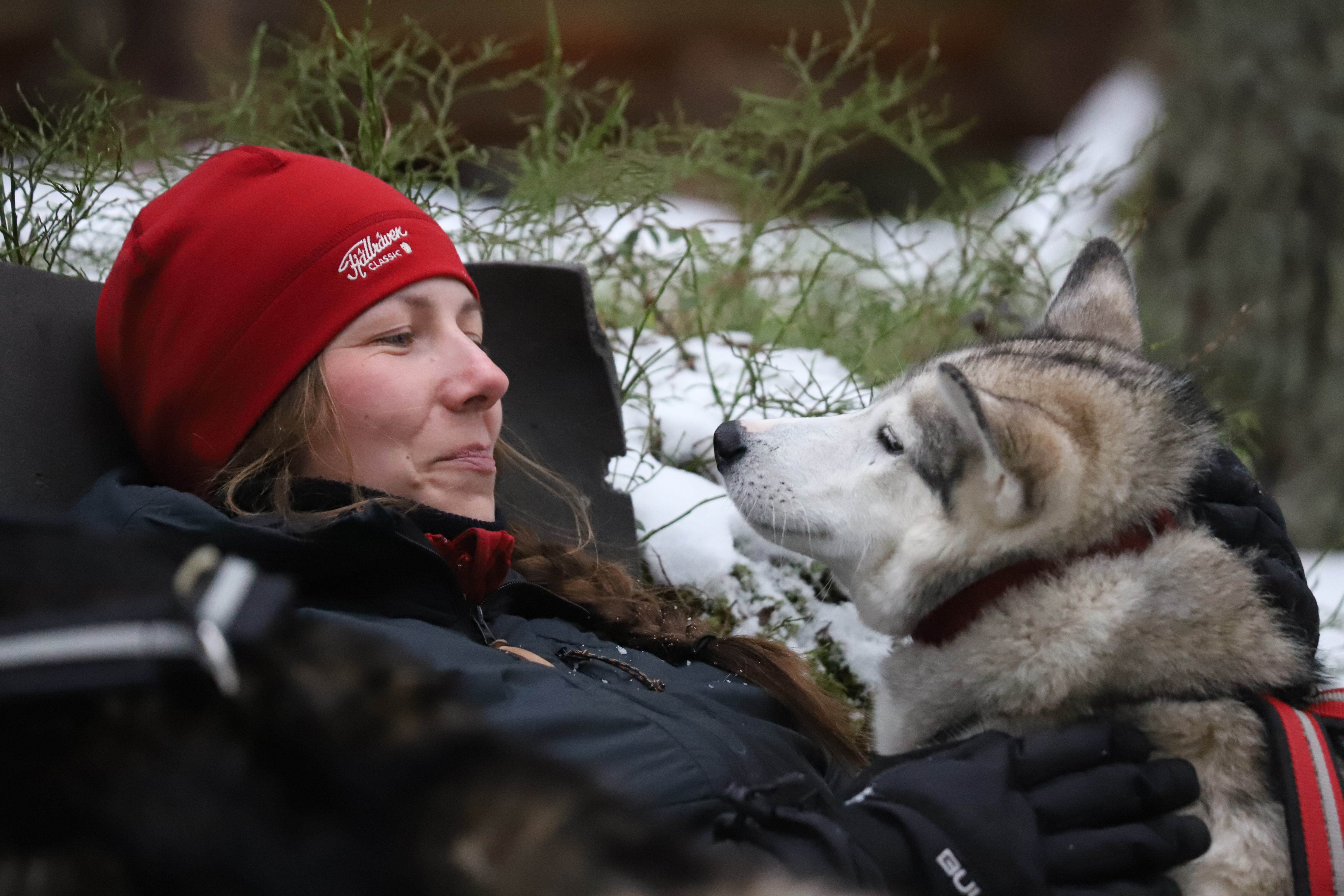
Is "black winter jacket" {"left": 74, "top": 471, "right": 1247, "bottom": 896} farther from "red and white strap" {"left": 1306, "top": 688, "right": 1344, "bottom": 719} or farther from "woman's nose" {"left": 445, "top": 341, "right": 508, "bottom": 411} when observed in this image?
"red and white strap" {"left": 1306, "top": 688, "right": 1344, "bottom": 719}

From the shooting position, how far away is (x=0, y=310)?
1765mm

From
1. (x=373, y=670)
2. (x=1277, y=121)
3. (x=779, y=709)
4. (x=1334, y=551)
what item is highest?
(x=1277, y=121)

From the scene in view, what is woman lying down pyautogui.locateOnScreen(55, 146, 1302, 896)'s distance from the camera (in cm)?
132

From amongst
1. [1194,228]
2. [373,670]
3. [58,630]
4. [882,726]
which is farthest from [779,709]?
[1194,228]

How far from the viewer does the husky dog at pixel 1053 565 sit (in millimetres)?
1448

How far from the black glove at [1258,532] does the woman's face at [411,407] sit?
50.9 inches

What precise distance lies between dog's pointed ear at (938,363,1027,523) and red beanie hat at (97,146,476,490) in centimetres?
106

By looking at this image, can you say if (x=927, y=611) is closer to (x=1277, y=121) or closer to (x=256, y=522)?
(x=256, y=522)

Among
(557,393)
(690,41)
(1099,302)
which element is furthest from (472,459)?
(690,41)

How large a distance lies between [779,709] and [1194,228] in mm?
4086

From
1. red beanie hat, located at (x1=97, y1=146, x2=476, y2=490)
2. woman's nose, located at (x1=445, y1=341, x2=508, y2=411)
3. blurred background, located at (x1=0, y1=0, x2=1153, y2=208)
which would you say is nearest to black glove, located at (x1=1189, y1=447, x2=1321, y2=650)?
woman's nose, located at (x1=445, y1=341, x2=508, y2=411)

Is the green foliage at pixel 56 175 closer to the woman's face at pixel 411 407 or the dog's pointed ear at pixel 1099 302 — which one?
the woman's face at pixel 411 407

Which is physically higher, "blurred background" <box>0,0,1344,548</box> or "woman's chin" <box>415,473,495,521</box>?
"blurred background" <box>0,0,1344,548</box>

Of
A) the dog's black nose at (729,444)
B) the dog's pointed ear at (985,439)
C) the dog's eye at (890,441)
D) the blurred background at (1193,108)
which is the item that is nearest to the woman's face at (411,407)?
the dog's black nose at (729,444)
